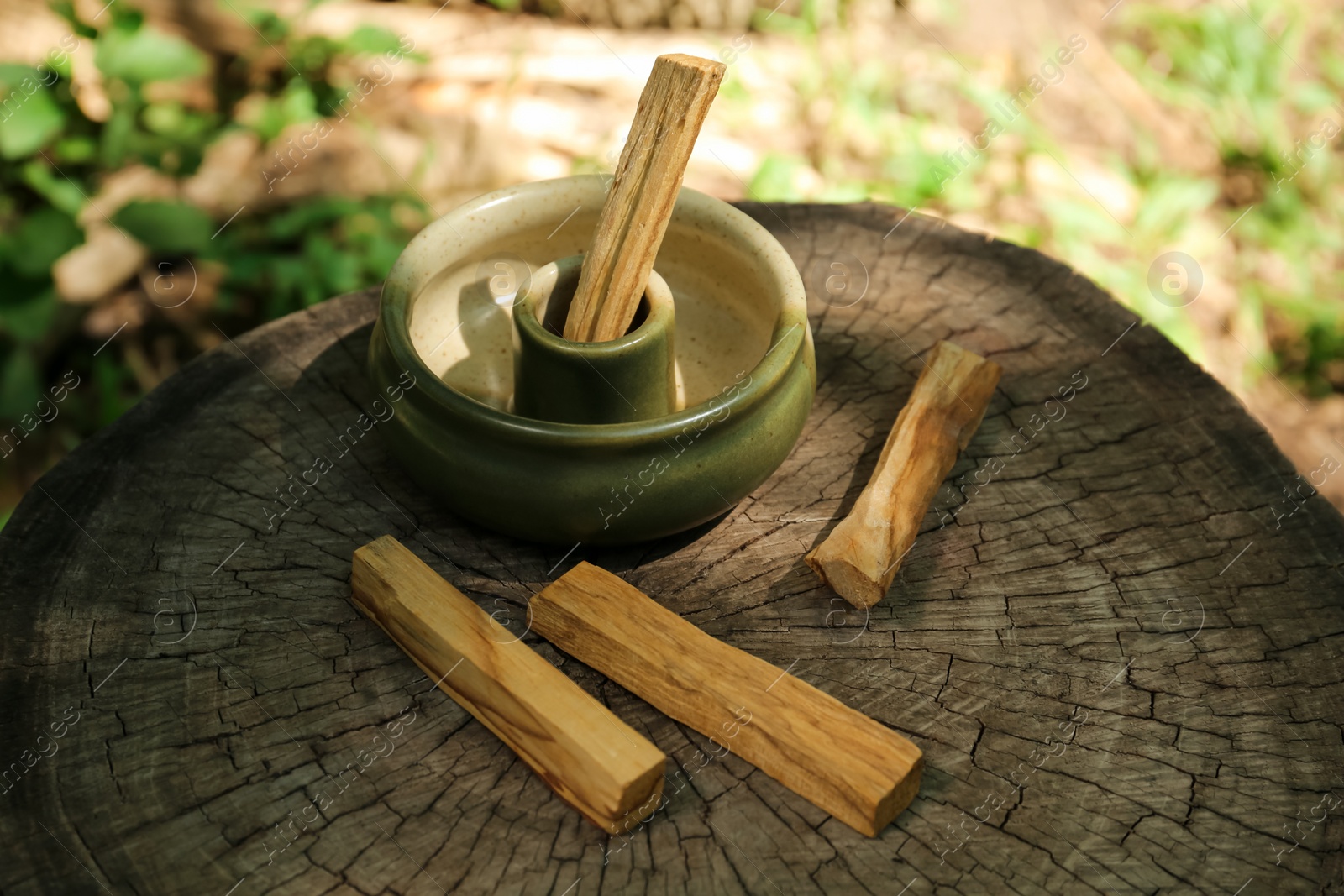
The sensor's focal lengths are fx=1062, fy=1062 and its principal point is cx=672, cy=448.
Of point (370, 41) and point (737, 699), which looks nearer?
point (737, 699)

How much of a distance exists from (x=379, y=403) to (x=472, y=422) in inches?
10.5

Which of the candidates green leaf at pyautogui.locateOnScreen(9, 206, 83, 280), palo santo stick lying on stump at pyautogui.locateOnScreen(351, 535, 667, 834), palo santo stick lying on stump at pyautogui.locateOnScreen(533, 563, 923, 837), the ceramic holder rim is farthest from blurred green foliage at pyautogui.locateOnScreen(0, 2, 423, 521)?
palo santo stick lying on stump at pyautogui.locateOnScreen(533, 563, 923, 837)

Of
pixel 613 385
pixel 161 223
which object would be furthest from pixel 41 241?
pixel 613 385

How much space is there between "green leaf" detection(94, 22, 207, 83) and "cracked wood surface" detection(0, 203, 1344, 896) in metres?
1.39

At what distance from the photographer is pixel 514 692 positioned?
4.89ft

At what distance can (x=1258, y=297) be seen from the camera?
3.95 meters

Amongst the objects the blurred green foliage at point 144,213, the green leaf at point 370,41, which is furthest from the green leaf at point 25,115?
the green leaf at point 370,41

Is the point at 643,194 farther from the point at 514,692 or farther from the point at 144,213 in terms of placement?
the point at 144,213

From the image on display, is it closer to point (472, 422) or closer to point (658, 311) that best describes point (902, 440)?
point (658, 311)

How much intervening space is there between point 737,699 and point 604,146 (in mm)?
2842

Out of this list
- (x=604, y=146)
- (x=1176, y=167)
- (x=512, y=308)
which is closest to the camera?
(x=512, y=308)

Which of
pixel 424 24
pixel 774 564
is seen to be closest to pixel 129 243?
pixel 424 24

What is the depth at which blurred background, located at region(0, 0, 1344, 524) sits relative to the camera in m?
3.35

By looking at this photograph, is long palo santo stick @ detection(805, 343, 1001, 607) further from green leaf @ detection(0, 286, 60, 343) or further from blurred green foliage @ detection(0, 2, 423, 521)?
green leaf @ detection(0, 286, 60, 343)
